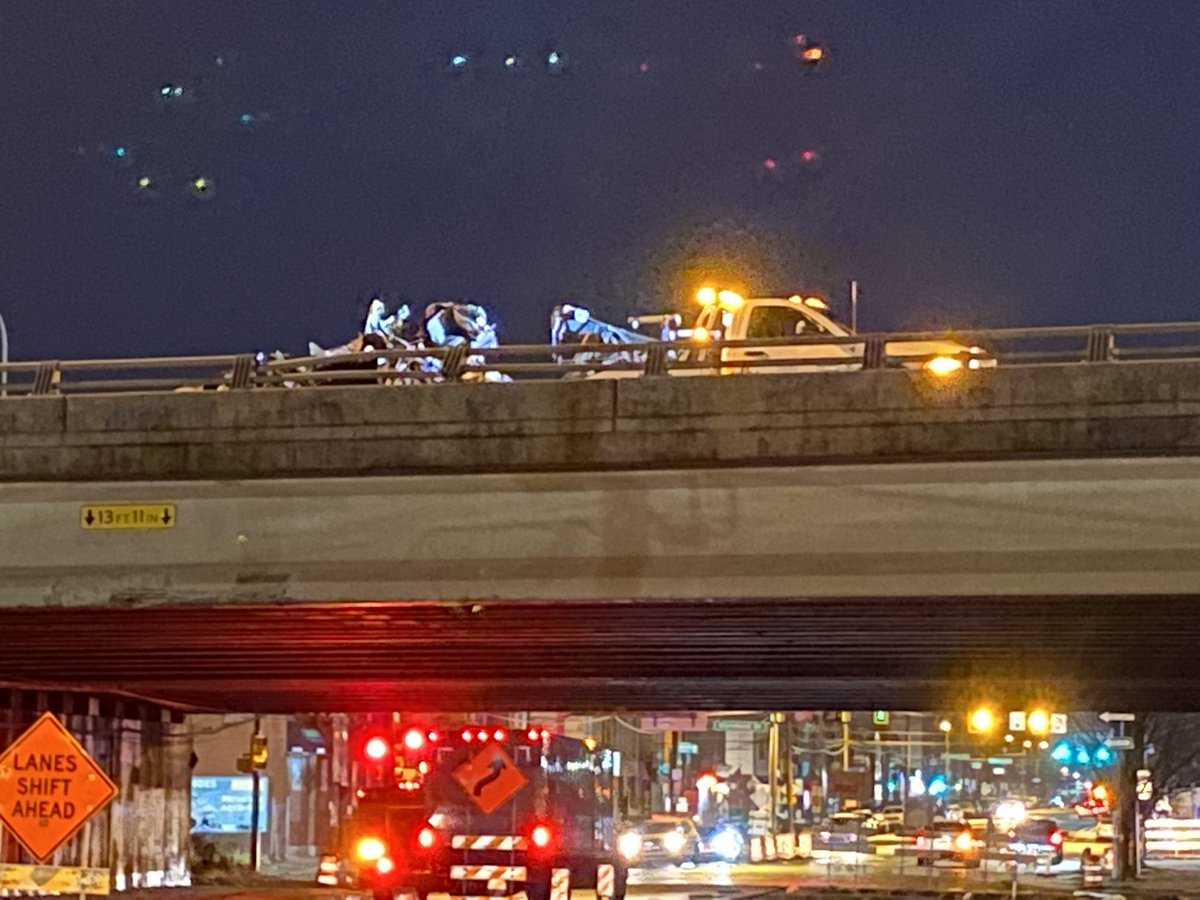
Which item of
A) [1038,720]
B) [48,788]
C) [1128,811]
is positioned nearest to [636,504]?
[48,788]

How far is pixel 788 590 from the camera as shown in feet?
62.4

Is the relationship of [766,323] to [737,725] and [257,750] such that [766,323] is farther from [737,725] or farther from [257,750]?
[737,725]

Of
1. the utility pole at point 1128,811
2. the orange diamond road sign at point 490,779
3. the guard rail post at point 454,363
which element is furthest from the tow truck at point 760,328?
the utility pole at point 1128,811

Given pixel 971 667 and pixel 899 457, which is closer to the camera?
pixel 899 457

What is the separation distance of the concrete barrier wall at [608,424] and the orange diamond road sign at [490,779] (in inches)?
243

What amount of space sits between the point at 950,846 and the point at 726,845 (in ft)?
27.0

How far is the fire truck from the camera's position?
24.8 m

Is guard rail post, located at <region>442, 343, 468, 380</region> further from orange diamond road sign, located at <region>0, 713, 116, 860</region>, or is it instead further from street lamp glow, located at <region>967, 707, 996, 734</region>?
street lamp glow, located at <region>967, 707, 996, 734</region>

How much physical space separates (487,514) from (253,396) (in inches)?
112

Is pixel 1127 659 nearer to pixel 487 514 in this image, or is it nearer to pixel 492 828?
pixel 492 828

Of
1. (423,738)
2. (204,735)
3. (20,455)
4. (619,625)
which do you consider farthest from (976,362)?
(204,735)

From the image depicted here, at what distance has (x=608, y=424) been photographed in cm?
1978

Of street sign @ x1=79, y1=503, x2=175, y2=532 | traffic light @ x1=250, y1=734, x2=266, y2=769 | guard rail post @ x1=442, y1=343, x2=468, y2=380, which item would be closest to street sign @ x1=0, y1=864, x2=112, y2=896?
street sign @ x1=79, y1=503, x2=175, y2=532

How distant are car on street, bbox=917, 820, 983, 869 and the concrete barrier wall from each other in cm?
3407
